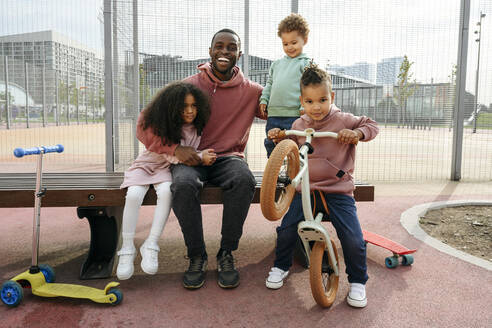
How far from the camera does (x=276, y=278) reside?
2650 mm

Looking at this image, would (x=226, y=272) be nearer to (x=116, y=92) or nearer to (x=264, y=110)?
(x=264, y=110)

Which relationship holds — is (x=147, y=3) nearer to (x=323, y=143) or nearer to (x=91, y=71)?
(x=91, y=71)

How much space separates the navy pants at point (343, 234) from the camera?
8.07 feet

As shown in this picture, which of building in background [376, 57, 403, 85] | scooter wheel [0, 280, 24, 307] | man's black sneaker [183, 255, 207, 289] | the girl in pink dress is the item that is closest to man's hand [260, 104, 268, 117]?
the girl in pink dress

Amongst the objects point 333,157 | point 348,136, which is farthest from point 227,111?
point 348,136

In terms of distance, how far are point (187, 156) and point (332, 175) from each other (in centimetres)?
102

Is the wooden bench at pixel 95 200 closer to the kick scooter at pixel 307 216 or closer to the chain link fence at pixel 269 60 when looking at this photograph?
the kick scooter at pixel 307 216

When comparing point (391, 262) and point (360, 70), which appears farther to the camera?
point (360, 70)

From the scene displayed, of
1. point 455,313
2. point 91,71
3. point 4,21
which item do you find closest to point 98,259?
point 455,313

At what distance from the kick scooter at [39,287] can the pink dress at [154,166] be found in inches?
20.2

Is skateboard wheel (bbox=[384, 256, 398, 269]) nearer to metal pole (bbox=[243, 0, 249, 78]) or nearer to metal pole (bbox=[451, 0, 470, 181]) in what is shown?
metal pole (bbox=[243, 0, 249, 78])

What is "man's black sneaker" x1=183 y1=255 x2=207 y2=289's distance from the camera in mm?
2619

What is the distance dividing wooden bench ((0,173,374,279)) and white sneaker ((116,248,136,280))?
315mm

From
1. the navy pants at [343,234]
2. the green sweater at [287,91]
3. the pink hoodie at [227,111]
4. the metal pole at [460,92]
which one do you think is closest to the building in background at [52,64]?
the pink hoodie at [227,111]
